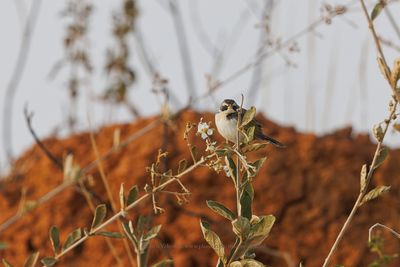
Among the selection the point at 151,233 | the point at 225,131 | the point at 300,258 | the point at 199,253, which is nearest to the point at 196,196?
the point at 199,253

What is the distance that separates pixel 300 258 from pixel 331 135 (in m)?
1.05

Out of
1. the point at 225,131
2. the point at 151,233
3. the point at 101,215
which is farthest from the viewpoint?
the point at 225,131

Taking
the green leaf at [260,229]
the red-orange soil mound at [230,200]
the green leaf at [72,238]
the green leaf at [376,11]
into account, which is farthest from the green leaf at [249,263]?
the red-orange soil mound at [230,200]

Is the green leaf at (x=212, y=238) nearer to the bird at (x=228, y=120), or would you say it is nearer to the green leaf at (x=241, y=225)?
the green leaf at (x=241, y=225)

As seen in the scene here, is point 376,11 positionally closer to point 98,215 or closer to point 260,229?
point 260,229

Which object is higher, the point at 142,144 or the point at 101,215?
the point at 101,215

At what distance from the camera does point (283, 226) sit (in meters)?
5.45

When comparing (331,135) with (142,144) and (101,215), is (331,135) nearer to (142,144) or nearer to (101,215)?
(142,144)

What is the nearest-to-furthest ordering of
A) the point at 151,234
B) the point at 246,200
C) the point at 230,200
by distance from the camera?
the point at 246,200, the point at 151,234, the point at 230,200

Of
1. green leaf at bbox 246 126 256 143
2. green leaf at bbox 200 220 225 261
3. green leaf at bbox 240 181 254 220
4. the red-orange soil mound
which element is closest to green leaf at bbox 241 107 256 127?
green leaf at bbox 246 126 256 143

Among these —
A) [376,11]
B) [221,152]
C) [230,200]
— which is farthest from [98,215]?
[230,200]

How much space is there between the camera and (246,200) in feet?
6.04

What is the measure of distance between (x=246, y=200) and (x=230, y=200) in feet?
12.0

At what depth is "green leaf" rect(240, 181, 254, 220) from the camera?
6.01 ft
